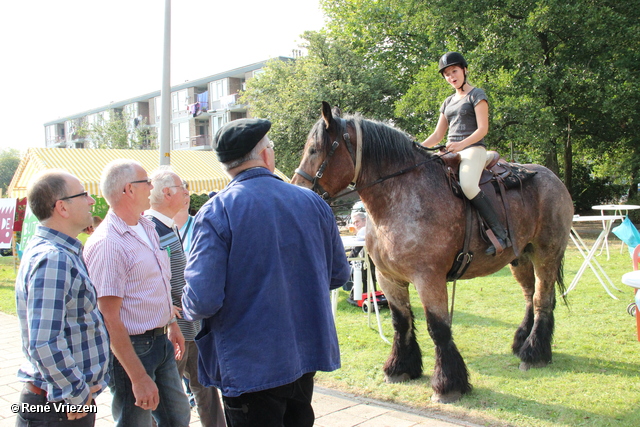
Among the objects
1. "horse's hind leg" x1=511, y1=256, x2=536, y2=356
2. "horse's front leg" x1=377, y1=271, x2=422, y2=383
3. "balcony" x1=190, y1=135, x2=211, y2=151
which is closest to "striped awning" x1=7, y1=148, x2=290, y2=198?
"horse's hind leg" x1=511, y1=256, x2=536, y2=356

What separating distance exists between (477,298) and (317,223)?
663 centimetres

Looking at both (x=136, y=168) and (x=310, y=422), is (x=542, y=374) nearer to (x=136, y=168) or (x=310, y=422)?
(x=310, y=422)

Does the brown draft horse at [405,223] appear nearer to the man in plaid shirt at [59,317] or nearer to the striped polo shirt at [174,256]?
the striped polo shirt at [174,256]

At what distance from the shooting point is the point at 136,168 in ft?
8.43

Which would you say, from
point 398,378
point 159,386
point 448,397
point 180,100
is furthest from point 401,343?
point 180,100

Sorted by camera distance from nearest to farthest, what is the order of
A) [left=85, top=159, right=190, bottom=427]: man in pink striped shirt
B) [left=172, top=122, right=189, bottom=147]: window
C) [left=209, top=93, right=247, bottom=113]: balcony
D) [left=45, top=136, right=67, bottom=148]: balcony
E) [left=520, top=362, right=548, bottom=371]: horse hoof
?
[left=85, top=159, right=190, bottom=427]: man in pink striped shirt < [left=520, top=362, right=548, bottom=371]: horse hoof < [left=209, top=93, right=247, bottom=113]: balcony < [left=172, top=122, right=189, bottom=147]: window < [left=45, top=136, right=67, bottom=148]: balcony

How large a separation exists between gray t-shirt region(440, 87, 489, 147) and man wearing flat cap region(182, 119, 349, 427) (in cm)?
281

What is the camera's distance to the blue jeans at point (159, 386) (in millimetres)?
2439

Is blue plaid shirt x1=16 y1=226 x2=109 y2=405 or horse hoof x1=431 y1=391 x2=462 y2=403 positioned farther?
horse hoof x1=431 y1=391 x2=462 y2=403

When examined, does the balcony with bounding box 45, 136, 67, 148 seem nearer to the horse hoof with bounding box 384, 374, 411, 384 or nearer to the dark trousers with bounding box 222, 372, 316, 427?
the horse hoof with bounding box 384, 374, 411, 384

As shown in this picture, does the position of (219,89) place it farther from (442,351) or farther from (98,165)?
(442,351)

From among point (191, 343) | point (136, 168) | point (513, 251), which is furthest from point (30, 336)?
point (513, 251)

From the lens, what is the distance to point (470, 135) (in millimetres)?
4273

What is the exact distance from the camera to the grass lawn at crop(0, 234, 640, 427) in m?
A: 3.77
